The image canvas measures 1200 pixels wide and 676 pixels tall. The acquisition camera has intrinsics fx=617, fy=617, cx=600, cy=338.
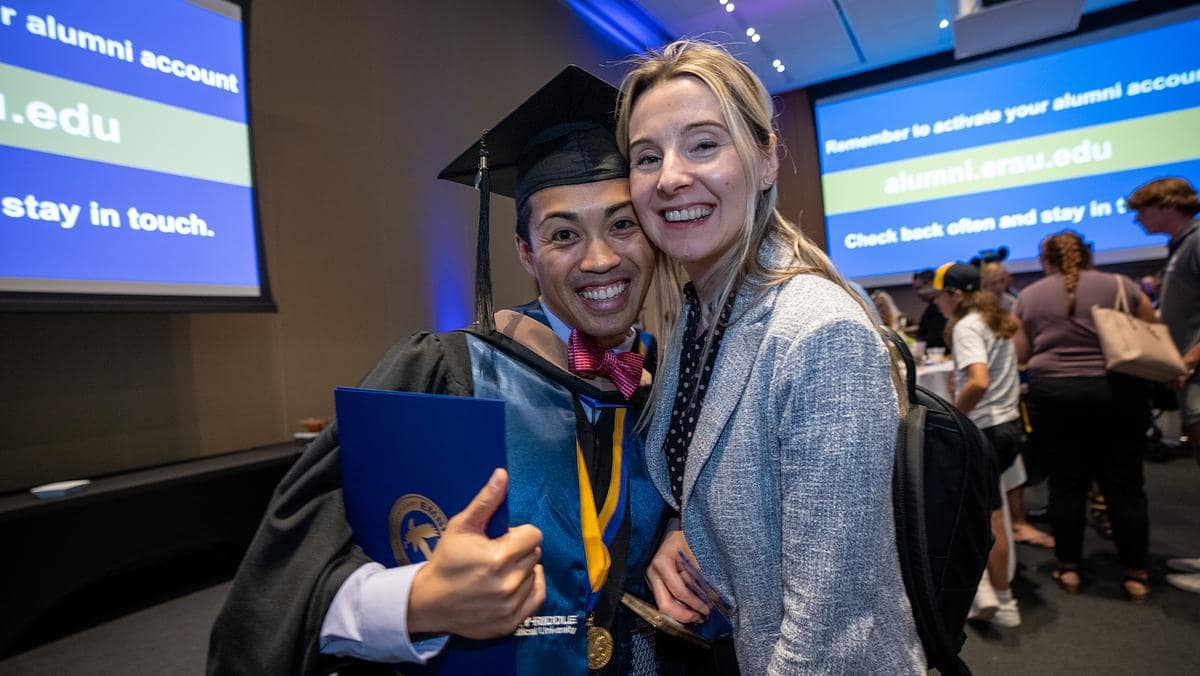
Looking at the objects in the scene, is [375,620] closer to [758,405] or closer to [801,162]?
[758,405]

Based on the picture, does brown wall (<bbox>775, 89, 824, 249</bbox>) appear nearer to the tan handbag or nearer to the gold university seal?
the tan handbag

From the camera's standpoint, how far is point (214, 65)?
10.7 ft

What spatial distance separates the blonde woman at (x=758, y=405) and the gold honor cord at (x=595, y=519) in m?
0.09

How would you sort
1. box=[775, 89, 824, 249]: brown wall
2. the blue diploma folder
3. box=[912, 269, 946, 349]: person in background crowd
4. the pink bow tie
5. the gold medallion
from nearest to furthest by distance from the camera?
the blue diploma folder → the gold medallion → the pink bow tie → box=[912, 269, 946, 349]: person in background crowd → box=[775, 89, 824, 249]: brown wall

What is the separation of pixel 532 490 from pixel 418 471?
280mm

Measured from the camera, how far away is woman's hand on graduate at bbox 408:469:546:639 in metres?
0.80

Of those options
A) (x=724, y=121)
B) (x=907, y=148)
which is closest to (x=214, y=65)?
(x=724, y=121)

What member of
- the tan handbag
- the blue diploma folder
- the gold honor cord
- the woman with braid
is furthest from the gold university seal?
the woman with braid

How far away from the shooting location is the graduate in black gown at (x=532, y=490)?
88cm

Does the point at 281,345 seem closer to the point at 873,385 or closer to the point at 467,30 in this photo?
the point at 467,30

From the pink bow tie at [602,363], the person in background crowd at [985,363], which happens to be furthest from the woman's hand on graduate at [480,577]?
the person in background crowd at [985,363]

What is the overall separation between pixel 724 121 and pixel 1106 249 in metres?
7.99

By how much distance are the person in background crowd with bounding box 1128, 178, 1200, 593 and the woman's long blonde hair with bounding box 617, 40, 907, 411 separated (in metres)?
3.12

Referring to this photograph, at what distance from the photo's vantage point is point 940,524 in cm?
92
